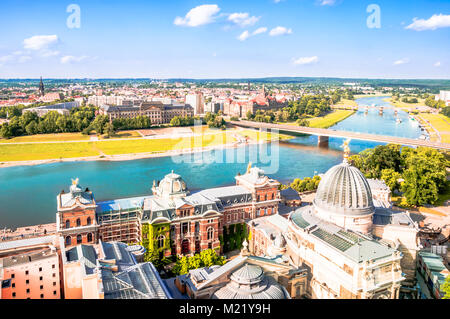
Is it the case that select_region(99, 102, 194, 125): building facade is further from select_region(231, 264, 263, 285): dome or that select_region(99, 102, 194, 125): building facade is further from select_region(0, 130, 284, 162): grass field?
select_region(231, 264, 263, 285): dome

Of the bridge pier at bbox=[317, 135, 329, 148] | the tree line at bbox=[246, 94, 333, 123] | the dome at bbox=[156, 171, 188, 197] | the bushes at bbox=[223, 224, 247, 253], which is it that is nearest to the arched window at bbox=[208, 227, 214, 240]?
the bushes at bbox=[223, 224, 247, 253]

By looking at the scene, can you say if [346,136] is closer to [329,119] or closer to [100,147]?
[329,119]

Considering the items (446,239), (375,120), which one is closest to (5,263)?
(446,239)

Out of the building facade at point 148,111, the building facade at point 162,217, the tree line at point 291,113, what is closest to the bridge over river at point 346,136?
the tree line at point 291,113

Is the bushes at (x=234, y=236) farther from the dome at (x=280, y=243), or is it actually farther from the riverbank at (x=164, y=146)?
the riverbank at (x=164, y=146)
